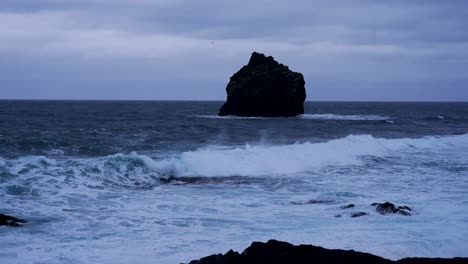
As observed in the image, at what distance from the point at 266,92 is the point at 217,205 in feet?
181

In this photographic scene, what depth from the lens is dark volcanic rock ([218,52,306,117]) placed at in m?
67.6

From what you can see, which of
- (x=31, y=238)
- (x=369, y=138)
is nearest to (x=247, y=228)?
(x=31, y=238)

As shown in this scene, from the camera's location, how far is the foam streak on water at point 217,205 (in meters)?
9.16

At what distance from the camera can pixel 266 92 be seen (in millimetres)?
67500

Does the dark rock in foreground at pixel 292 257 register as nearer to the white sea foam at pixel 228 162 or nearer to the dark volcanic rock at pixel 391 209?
the dark volcanic rock at pixel 391 209

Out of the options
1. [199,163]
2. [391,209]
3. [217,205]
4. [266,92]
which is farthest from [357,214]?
[266,92]

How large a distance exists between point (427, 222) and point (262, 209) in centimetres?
363

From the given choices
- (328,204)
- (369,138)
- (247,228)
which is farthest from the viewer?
(369,138)

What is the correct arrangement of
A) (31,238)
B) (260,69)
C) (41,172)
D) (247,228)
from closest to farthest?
1. (31,238)
2. (247,228)
3. (41,172)
4. (260,69)

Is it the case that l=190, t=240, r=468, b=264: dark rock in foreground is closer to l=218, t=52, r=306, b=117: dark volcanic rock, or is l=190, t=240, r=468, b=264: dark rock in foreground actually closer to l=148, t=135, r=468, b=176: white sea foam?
l=148, t=135, r=468, b=176: white sea foam

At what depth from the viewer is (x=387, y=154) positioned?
85.5ft

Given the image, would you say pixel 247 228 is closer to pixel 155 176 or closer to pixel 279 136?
pixel 155 176

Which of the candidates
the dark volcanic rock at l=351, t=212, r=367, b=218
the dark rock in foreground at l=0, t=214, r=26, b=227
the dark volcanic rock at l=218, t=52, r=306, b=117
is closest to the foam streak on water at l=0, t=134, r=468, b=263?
the dark volcanic rock at l=351, t=212, r=367, b=218

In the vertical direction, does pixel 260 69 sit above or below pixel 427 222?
above
